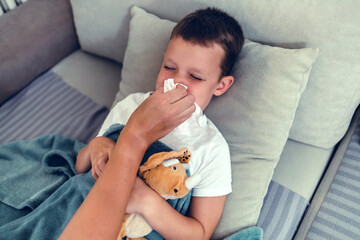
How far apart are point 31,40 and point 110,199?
1.13m

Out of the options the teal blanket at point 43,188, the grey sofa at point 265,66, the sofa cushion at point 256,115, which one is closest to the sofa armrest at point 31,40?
the grey sofa at point 265,66

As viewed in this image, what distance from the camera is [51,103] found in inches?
Answer: 57.0

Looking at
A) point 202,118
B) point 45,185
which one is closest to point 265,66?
point 202,118

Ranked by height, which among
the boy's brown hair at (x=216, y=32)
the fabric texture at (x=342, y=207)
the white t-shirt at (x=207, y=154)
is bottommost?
the fabric texture at (x=342, y=207)

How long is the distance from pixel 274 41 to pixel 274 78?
16 cm

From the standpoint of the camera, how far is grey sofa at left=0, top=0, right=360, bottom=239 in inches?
37.1

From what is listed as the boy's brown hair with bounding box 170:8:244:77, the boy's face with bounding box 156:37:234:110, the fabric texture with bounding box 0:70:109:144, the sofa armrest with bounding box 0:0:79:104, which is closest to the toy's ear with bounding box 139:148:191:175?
the boy's face with bounding box 156:37:234:110

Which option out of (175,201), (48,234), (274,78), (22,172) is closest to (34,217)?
(48,234)

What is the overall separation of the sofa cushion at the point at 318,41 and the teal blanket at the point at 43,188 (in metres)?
0.45

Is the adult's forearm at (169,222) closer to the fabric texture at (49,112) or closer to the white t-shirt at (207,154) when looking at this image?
the white t-shirt at (207,154)

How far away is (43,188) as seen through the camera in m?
1.00

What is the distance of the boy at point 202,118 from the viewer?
882mm

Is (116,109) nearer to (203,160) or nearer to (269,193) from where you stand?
(203,160)

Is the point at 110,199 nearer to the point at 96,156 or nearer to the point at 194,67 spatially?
the point at 96,156
